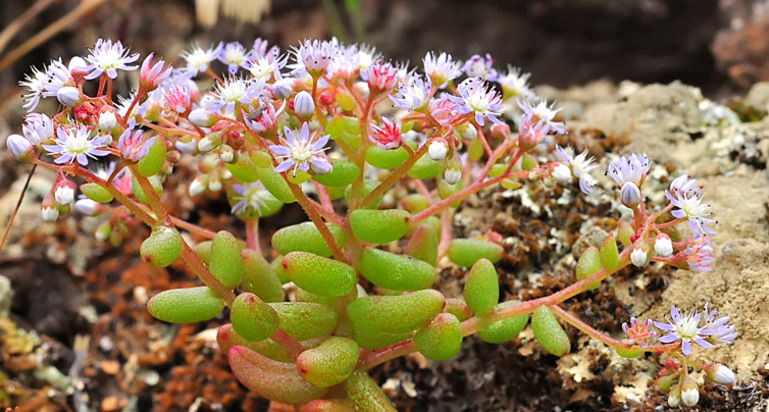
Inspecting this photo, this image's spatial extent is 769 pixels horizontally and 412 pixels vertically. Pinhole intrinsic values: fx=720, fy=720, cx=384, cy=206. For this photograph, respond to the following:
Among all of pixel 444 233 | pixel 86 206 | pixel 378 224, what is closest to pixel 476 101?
pixel 378 224

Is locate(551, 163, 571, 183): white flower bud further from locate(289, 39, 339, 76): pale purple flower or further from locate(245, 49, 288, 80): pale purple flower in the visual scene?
locate(245, 49, 288, 80): pale purple flower

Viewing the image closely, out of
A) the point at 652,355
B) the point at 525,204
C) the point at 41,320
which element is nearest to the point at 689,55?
the point at 525,204

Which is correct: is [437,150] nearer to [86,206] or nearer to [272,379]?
[272,379]

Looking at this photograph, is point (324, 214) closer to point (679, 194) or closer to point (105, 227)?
point (105, 227)

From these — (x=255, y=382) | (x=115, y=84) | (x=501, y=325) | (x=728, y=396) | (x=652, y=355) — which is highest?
(x=115, y=84)

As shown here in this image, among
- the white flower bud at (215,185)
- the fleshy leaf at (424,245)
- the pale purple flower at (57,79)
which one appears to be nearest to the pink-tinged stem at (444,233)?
the fleshy leaf at (424,245)

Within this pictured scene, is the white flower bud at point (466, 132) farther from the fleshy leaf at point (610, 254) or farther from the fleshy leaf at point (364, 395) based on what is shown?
the fleshy leaf at point (364, 395)
